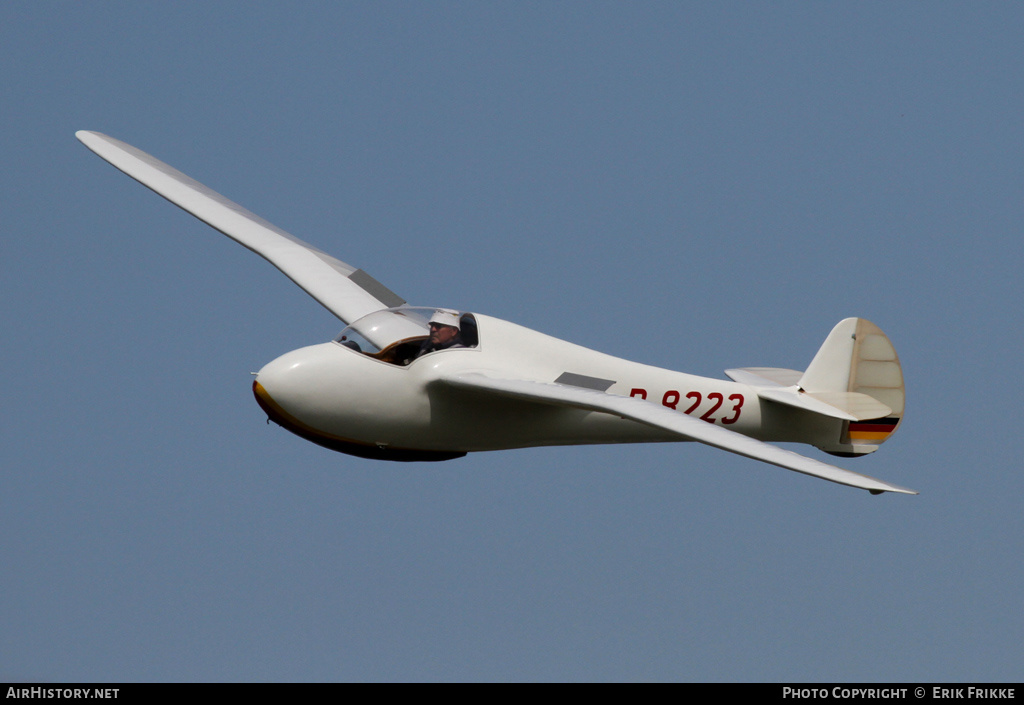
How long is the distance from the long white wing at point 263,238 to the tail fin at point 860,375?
693 cm

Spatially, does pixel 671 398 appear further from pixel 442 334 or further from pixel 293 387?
pixel 293 387

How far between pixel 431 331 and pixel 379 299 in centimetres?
277

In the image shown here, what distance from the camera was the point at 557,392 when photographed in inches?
656

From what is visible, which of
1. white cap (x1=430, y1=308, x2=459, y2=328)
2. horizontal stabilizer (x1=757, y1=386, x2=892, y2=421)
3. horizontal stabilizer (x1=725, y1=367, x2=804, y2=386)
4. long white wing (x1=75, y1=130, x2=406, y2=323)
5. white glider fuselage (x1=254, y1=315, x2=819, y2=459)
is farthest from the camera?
long white wing (x1=75, y1=130, x2=406, y2=323)

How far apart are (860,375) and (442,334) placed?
274 inches

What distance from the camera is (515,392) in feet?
55.1

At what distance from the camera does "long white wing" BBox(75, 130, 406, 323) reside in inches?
795

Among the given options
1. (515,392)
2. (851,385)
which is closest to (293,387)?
(515,392)

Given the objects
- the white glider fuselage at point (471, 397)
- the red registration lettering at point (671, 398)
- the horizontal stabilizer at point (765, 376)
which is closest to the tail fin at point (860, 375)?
the horizontal stabilizer at point (765, 376)

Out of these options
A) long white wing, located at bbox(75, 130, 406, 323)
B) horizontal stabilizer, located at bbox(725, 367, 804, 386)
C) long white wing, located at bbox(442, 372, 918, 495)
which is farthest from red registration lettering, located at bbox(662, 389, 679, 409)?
long white wing, located at bbox(75, 130, 406, 323)

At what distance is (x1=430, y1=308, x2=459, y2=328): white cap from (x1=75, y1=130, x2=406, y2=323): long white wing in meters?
1.85

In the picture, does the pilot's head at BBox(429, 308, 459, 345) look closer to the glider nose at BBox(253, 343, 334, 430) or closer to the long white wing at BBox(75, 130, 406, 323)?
the glider nose at BBox(253, 343, 334, 430)

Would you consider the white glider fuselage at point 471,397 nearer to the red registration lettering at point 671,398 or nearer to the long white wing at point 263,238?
the red registration lettering at point 671,398

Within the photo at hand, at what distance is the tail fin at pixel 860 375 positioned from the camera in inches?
777
